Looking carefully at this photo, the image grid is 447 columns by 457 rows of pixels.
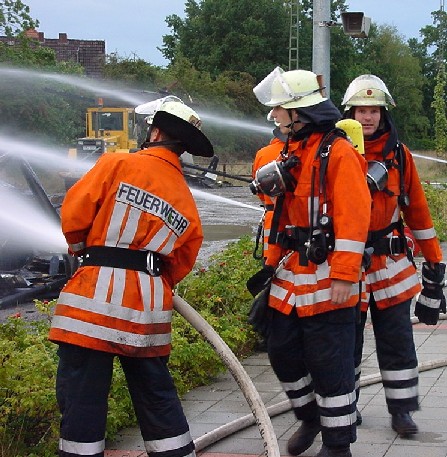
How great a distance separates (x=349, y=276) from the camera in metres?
4.54

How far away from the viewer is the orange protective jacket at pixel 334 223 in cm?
456

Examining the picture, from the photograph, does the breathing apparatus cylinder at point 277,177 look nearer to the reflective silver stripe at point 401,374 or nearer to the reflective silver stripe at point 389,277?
the reflective silver stripe at point 389,277

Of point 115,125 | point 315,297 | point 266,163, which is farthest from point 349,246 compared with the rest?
point 115,125

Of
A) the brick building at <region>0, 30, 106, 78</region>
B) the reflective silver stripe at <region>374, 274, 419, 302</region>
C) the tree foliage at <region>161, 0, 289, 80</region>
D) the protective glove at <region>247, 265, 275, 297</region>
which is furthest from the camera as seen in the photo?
the brick building at <region>0, 30, 106, 78</region>

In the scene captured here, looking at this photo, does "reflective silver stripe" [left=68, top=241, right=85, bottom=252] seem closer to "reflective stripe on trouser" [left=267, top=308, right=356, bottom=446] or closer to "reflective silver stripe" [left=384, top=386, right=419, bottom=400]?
"reflective stripe on trouser" [left=267, top=308, right=356, bottom=446]

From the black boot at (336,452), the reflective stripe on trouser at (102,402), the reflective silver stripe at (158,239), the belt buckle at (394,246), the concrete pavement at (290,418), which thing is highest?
the reflective silver stripe at (158,239)

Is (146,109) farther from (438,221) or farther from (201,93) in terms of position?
(201,93)

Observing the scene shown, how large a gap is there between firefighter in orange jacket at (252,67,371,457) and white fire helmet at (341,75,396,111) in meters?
0.59

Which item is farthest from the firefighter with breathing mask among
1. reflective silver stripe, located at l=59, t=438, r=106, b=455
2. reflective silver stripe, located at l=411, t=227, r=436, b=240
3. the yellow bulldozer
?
the yellow bulldozer

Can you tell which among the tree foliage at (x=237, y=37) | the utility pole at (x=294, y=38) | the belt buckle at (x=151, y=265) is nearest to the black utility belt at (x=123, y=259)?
the belt buckle at (x=151, y=265)

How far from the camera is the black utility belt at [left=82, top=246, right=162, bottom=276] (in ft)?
13.6

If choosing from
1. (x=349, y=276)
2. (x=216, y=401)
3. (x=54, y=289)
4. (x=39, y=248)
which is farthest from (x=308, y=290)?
(x=39, y=248)

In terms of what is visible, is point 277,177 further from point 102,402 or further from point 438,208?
point 438,208

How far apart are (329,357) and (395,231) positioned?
1062 millimetres
